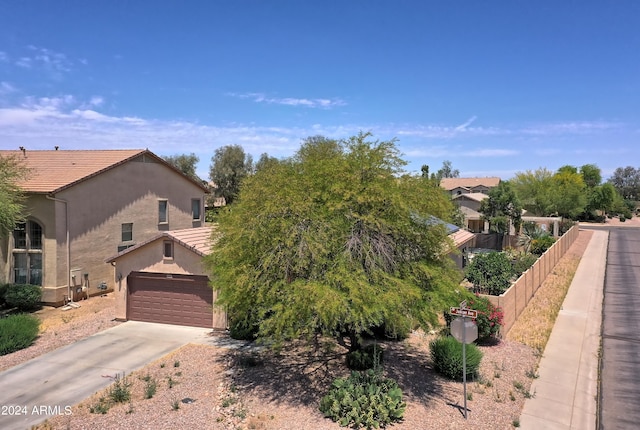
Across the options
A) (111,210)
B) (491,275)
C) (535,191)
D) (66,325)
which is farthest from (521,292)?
(535,191)

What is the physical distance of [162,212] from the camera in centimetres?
2670

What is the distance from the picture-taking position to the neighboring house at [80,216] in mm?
19875

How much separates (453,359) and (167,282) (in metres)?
10.9

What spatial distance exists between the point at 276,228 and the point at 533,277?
53.0 feet

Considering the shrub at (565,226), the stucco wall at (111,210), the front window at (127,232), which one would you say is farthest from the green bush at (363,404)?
the shrub at (565,226)

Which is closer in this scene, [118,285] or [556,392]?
[556,392]

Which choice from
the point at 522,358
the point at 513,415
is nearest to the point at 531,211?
the point at 522,358

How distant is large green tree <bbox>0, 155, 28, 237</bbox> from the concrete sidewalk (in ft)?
64.1

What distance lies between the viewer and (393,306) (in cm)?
916

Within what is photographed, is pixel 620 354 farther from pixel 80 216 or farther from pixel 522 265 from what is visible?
pixel 80 216

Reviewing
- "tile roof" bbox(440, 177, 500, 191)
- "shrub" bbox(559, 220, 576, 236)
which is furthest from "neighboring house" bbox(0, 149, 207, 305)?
"tile roof" bbox(440, 177, 500, 191)

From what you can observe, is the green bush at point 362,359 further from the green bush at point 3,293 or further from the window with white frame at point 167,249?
the green bush at point 3,293

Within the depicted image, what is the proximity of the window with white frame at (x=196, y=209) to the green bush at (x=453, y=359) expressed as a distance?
72.0 ft

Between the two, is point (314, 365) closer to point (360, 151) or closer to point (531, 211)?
point (360, 151)
